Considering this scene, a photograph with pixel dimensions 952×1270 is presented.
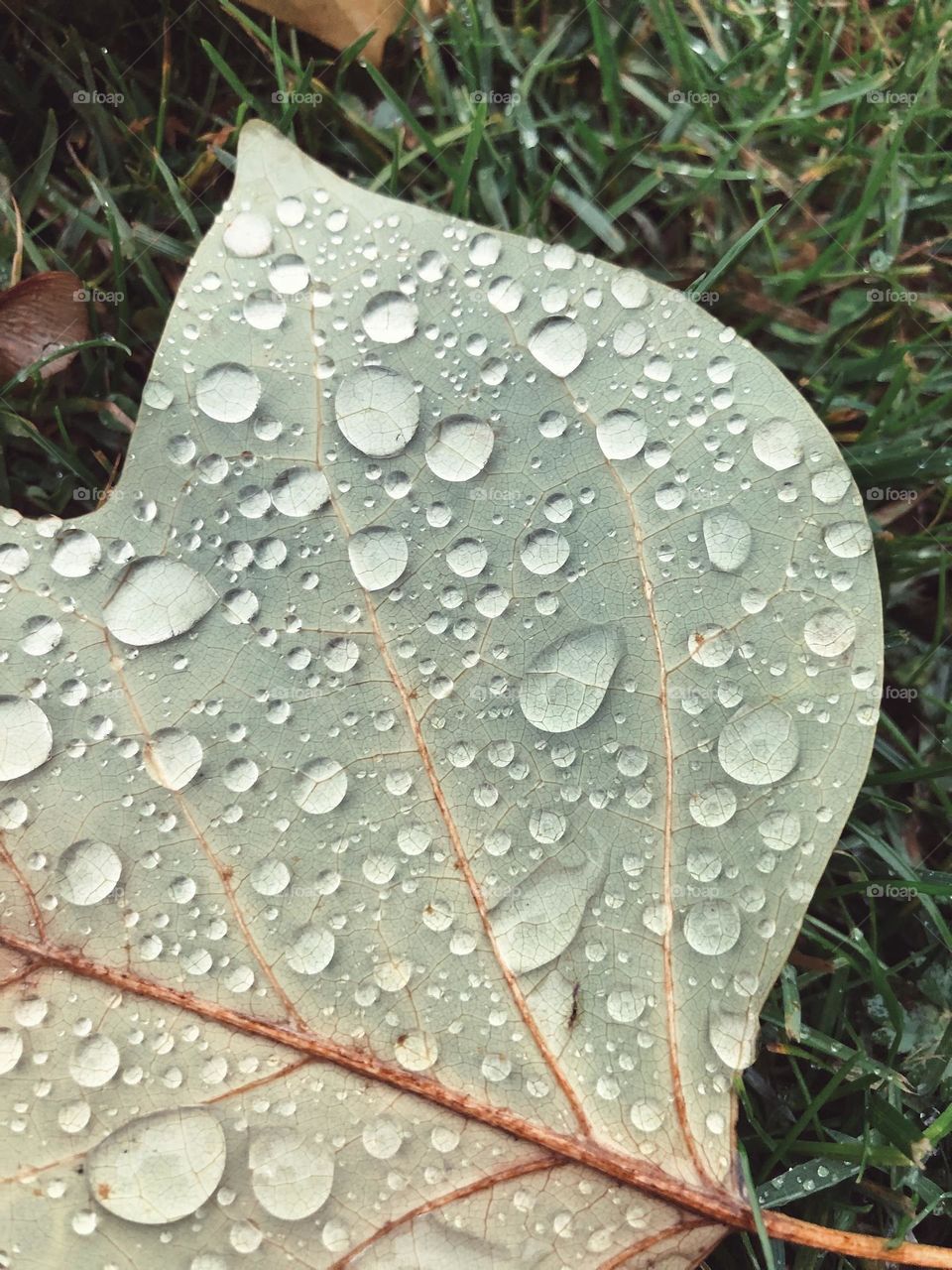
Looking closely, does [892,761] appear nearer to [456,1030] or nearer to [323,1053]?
[456,1030]

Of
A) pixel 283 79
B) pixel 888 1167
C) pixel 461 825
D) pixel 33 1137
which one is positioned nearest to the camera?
pixel 33 1137

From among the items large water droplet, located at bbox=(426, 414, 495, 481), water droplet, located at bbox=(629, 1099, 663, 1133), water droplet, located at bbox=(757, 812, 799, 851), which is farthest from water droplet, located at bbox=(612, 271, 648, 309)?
water droplet, located at bbox=(629, 1099, 663, 1133)

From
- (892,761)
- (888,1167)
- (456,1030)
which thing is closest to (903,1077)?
(888,1167)

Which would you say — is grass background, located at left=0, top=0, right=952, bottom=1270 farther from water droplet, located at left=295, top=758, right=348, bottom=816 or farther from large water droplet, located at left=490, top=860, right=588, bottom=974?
water droplet, located at left=295, top=758, right=348, bottom=816

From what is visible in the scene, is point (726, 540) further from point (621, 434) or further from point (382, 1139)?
point (382, 1139)

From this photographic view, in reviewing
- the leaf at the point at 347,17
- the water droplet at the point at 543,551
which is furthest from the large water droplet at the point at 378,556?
the leaf at the point at 347,17

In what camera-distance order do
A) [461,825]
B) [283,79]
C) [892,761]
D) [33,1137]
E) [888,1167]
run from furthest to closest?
[283,79], [892,761], [888,1167], [461,825], [33,1137]
